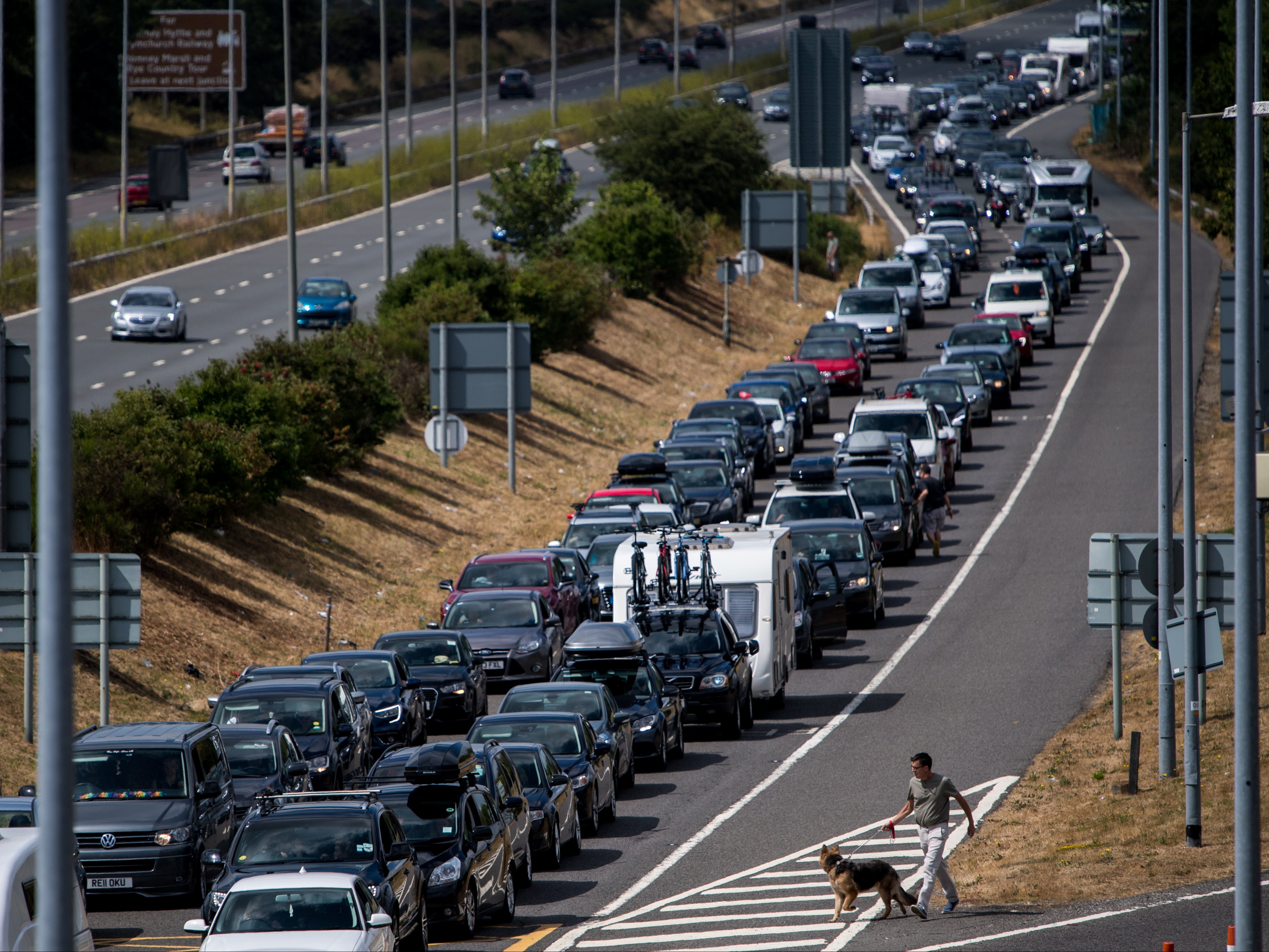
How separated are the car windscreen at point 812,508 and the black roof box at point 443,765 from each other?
17.2 meters

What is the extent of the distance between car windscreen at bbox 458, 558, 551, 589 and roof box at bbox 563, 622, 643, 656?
5943 mm

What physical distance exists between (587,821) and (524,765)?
1542 mm

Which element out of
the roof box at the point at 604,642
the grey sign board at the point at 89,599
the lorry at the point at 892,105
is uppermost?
the lorry at the point at 892,105

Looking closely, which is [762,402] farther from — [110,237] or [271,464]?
[110,237]

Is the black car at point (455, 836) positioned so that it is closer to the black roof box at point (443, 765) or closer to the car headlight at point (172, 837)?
the black roof box at point (443, 765)

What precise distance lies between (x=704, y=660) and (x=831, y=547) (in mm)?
7044

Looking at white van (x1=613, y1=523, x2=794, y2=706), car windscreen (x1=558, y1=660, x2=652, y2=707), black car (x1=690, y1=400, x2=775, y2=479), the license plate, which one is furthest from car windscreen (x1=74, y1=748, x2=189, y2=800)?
black car (x1=690, y1=400, x2=775, y2=479)

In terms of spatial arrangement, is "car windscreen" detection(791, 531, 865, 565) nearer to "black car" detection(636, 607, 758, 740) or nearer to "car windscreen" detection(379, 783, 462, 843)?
"black car" detection(636, 607, 758, 740)

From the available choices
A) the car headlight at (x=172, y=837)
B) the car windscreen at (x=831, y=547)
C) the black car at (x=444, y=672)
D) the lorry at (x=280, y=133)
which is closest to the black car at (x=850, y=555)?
the car windscreen at (x=831, y=547)

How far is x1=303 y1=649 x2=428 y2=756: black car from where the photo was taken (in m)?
25.1

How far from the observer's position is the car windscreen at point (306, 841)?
16.4 metres

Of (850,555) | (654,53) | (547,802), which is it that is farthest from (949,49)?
(547,802)

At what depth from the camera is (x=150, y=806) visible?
18750 millimetres

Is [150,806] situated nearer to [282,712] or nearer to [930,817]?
[282,712]
